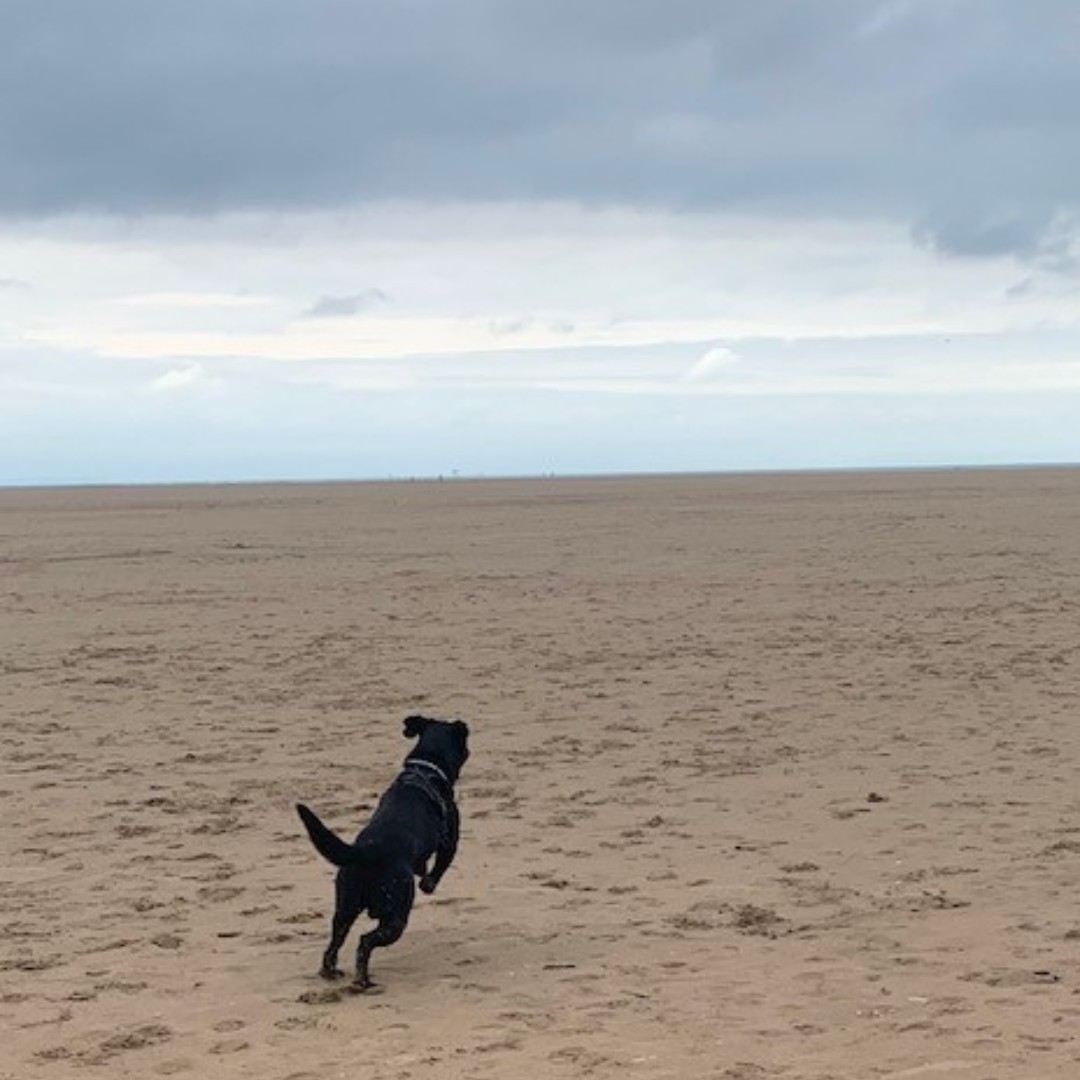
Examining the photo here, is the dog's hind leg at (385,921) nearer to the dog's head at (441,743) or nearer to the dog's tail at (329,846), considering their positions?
the dog's tail at (329,846)

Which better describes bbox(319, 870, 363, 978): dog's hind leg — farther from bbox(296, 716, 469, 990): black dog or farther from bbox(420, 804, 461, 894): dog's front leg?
bbox(420, 804, 461, 894): dog's front leg

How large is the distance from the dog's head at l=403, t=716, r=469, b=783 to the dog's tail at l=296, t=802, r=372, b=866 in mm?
1227

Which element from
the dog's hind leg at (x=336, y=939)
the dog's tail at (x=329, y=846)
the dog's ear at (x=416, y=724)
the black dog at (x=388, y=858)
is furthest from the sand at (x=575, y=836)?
the dog's ear at (x=416, y=724)

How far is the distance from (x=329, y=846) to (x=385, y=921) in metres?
0.52

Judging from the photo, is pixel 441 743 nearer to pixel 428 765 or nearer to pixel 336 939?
pixel 428 765

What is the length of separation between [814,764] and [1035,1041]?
5850 millimetres

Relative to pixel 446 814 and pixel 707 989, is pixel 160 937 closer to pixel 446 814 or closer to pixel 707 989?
pixel 446 814

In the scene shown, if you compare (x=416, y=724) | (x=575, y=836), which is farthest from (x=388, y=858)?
(x=575, y=836)

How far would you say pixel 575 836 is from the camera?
31.8 feet

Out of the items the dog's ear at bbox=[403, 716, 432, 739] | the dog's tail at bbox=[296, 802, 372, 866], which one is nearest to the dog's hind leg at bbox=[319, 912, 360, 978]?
Answer: the dog's tail at bbox=[296, 802, 372, 866]

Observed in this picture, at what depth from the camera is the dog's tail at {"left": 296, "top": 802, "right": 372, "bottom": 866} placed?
644 centimetres

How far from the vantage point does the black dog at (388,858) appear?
6820mm

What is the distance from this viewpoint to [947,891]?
26.8 ft

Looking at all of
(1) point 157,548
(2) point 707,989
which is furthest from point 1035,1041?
(1) point 157,548
